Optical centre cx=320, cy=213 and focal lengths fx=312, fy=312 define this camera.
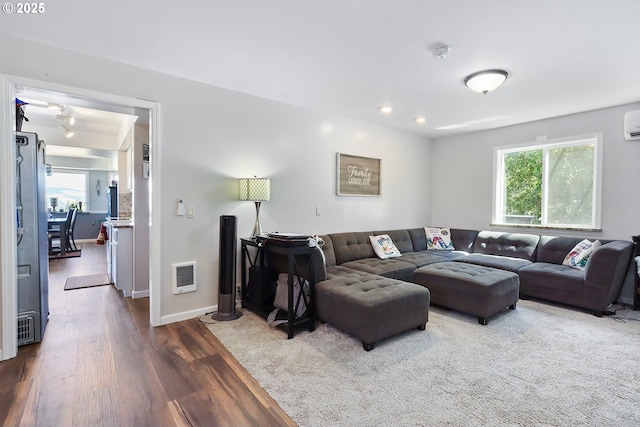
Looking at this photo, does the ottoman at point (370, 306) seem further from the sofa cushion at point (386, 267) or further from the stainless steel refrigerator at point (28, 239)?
the stainless steel refrigerator at point (28, 239)

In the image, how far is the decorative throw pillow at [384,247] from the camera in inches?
172

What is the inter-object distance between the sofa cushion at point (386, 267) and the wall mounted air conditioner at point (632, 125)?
2.92 metres

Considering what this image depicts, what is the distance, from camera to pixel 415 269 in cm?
393

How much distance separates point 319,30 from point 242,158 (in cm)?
169

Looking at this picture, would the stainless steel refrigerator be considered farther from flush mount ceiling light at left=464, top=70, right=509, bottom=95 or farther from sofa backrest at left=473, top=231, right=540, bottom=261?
sofa backrest at left=473, top=231, right=540, bottom=261

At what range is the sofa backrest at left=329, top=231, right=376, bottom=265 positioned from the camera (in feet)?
13.3

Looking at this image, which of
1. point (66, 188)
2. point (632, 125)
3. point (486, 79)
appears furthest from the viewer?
point (66, 188)

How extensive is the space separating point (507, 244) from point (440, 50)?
10.7ft

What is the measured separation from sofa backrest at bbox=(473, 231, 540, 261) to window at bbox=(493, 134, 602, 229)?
40 cm

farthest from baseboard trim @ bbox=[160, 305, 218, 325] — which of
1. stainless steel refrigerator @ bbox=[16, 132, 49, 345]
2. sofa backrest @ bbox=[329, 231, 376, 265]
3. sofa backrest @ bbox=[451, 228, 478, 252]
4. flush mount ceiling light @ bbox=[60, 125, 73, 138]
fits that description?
Answer: flush mount ceiling light @ bbox=[60, 125, 73, 138]

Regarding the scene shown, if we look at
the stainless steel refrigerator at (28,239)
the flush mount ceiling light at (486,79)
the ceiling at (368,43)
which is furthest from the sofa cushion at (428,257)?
the stainless steel refrigerator at (28,239)

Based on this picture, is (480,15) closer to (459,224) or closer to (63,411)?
(63,411)

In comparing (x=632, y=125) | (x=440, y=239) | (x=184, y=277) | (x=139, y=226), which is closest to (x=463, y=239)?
(x=440, y=239)

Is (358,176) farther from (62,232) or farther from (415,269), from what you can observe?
(62,232)
